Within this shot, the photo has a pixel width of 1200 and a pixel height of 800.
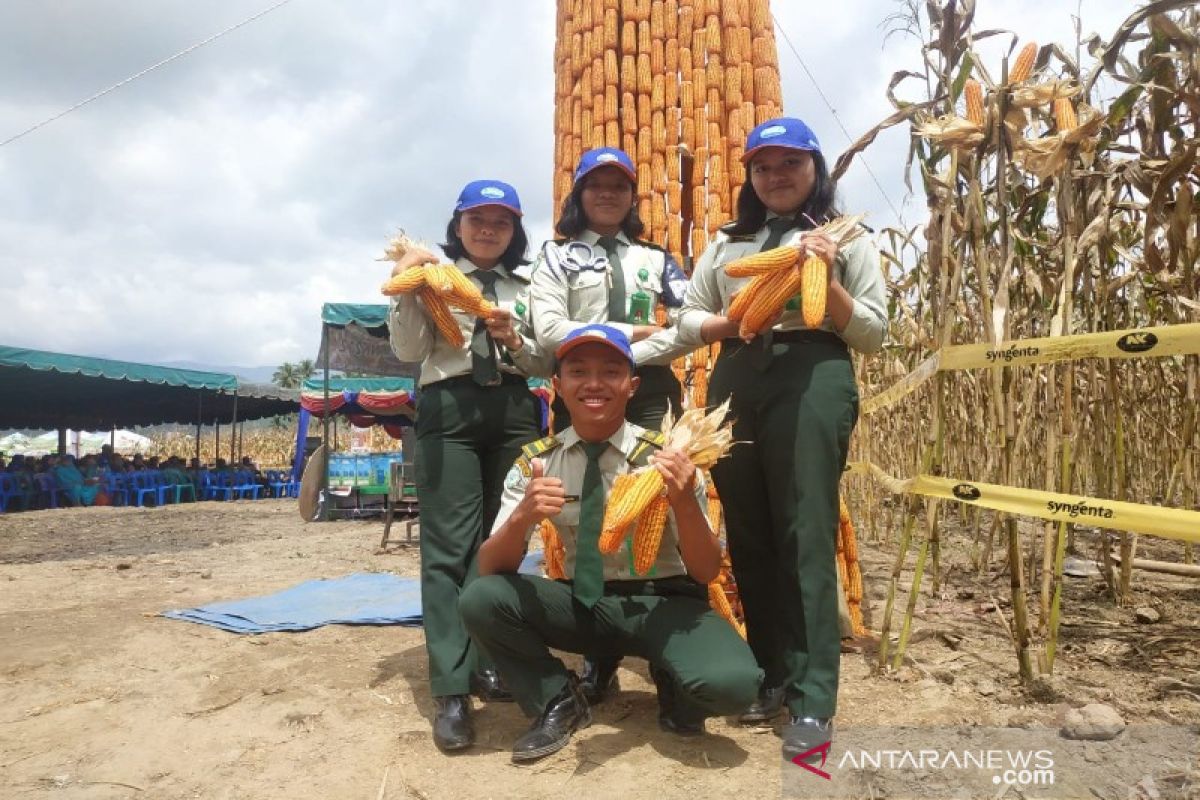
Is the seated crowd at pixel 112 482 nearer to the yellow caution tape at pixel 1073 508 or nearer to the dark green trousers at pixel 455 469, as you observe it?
the dark green trousers at pixel 455 469

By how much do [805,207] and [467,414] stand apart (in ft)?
5.03

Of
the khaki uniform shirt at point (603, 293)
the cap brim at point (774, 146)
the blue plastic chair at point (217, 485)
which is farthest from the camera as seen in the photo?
the blue plastic chair at point (217, 485)

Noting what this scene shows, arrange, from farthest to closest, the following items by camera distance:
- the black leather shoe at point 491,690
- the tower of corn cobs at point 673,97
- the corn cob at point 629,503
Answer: the tower of corn cobs at point 673,97
the black leather shoe at point 491,690
the corn cob at point 629,503

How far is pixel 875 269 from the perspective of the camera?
2721 millimetres

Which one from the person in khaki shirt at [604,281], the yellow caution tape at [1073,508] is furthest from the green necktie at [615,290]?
the yellow caution tape at [1073,508]

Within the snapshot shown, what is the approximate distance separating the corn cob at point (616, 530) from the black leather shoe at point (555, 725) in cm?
64

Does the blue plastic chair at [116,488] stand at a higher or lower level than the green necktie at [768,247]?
lower

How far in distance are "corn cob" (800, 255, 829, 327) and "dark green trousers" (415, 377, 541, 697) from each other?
1.35 meters

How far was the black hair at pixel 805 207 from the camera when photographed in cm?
281

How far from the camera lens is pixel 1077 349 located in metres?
2.62

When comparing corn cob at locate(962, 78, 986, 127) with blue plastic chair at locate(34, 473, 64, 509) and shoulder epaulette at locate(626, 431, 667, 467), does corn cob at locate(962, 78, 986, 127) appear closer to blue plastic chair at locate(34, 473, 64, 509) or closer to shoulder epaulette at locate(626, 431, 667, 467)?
shoulder epaulette at locate(626, 431, 667, 467)

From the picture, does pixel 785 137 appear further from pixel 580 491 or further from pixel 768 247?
pixel 580 491

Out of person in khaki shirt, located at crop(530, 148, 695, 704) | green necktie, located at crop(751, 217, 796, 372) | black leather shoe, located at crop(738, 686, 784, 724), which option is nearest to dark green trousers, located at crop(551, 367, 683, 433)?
person in khaki shirt, located at crop(530, 148, 695, 704)

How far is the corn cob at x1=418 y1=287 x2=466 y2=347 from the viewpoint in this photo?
2.96 meters
